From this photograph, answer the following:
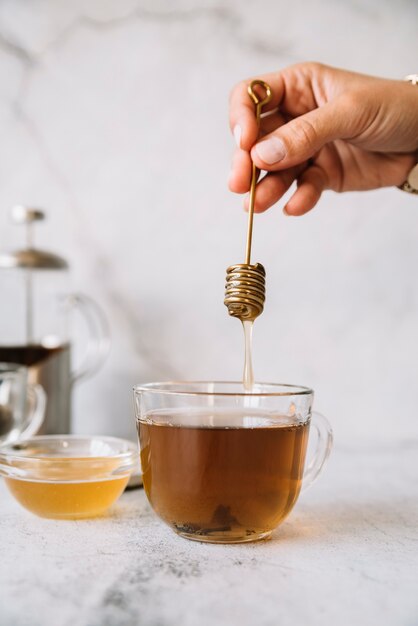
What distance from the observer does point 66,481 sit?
71 centimetres

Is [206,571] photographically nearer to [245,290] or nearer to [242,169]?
[245,290]

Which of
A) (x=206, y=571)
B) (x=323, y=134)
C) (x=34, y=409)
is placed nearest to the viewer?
(x=206, y=571)

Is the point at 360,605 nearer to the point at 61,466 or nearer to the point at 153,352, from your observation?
the point at 61,466

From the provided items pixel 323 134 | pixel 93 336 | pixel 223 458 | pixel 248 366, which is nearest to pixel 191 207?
pixel 93 336

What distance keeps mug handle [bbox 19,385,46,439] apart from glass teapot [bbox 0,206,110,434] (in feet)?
0.06

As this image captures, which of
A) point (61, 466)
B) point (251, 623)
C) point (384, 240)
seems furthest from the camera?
point (384, 240)

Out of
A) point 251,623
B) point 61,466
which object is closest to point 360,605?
point 251,623

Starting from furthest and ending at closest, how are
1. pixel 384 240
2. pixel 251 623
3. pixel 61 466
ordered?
pixel 384 240
pixel 61 466
pixel 251 623

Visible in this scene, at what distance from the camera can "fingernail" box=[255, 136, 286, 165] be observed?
0.79 m

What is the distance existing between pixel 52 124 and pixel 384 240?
2.08ft

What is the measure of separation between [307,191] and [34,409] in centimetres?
51

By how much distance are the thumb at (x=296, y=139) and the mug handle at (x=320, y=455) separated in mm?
279

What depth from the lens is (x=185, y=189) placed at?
4.32 feet

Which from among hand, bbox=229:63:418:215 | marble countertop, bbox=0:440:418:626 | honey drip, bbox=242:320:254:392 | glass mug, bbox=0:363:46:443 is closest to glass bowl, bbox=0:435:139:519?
marble countertop, bbox=0:440:418:626
